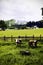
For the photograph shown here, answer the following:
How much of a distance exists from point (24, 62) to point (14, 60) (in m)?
0.91

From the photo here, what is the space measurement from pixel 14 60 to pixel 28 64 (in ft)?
4.72

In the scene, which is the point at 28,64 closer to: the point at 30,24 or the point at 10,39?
the point at 10,39

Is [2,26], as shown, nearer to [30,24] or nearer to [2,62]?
[30,24]

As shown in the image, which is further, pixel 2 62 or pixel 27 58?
pixel 27 58

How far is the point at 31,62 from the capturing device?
1291cm

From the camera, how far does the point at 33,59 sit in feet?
44.7

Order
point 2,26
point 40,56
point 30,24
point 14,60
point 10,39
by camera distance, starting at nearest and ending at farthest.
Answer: point 14,60 < point 40,56 < point 10,39 < point 2,26 < point 30,24

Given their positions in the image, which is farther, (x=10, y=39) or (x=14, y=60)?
(x=10, y=39)

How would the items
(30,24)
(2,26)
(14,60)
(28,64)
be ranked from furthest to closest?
(30,24) < (2,26) < (14,60) < (28,64)

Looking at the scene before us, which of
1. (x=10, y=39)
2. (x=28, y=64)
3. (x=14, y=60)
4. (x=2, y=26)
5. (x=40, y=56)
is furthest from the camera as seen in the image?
(x=2, y=26)

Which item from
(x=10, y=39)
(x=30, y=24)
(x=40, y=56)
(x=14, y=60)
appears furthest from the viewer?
(x=30, y=24)

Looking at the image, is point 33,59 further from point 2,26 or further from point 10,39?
point 2,26

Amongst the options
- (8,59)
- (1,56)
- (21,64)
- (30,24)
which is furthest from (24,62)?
(30,24)

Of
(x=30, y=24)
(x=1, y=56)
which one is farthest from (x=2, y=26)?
(x=1, y=56)
